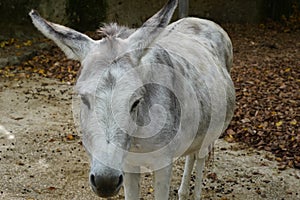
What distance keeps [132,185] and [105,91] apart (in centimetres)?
114

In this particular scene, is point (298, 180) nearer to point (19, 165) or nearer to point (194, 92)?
point (194, 92)

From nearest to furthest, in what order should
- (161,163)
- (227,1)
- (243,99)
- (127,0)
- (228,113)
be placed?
1. (161,163)
2. (228,113)
3. (243,99)
4. (127,0)
5. (227,1)

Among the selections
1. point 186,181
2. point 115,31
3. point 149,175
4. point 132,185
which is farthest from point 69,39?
point 149,175

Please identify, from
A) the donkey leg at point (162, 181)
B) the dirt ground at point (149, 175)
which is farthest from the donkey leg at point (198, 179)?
the donkey leg at point (162, 181)

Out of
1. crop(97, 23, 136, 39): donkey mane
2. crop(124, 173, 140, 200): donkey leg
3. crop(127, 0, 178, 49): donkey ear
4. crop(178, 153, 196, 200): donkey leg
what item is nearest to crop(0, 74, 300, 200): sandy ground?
crop(178, 153, 196, 200): donkey leg

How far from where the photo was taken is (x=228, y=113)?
356 centimetres

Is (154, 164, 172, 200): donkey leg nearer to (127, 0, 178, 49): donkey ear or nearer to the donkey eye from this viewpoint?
the donkey eye

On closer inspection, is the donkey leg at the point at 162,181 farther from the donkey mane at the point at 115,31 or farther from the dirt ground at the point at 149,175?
the dirt ground at the point at 149,175

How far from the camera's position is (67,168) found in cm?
419

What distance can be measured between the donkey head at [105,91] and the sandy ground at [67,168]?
1708 mm

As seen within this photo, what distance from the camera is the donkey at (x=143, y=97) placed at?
204 cm

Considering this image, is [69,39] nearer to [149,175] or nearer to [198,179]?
[198,179]

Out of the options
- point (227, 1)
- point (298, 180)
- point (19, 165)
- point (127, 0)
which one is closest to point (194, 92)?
point (298, 180)

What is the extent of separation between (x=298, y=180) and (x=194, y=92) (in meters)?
1.70
